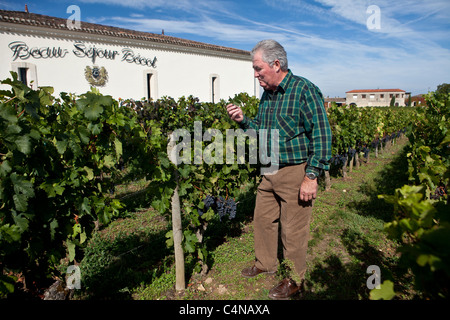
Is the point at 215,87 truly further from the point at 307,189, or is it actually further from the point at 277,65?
the point at 307,189

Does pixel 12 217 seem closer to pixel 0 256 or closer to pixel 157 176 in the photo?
pixel 0 256

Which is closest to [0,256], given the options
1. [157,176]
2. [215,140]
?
[157,176]

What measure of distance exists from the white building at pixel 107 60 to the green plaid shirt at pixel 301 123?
16.1m

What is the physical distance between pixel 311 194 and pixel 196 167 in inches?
46.3

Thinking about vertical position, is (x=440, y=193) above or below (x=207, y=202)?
below

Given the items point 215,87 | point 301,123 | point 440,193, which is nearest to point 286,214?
point 301,123

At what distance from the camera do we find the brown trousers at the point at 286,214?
8.15 feet

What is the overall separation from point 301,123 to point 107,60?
18.2m

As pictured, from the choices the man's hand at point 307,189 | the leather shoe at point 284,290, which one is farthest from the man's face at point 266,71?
the leather shoe at point 284,290

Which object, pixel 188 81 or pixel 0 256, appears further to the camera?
pixel 188 81

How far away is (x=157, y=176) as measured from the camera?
8.00ft

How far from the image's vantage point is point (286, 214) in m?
2.53

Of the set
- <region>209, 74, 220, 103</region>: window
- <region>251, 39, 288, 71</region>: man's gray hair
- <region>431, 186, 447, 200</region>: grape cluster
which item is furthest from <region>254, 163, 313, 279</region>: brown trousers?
<region>209, 74, 220, 103</region>: window

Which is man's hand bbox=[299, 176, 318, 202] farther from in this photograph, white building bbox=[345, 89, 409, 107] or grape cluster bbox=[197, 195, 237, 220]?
white building bbox=[345, 89, 409, 107]
